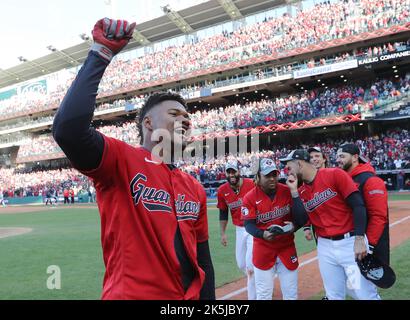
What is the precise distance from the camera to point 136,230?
79.4 inches

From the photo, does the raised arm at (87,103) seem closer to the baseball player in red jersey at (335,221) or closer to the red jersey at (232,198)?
the baseball player in red jersey at (335,221)

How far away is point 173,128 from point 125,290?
2.85 feet

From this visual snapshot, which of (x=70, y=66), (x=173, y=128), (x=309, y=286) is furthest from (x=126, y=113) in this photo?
(x=173, y=128)

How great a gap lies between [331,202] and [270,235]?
0.79 m

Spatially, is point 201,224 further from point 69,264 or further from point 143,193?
point 69,264

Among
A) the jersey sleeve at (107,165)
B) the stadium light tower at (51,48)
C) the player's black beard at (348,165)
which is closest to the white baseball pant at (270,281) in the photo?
the player's black beard at (348,165)

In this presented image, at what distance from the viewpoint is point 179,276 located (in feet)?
6.89

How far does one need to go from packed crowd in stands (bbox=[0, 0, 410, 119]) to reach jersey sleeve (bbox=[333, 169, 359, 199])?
28.7 m

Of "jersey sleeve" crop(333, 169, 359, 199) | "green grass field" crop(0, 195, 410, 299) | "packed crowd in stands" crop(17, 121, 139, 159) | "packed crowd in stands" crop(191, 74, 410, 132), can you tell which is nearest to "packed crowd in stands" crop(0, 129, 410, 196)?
"packed crowd in stands" crop(191, 74, 410, 132)

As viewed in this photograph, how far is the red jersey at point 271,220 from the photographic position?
16.1ft

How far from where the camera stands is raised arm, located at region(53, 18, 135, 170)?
1.60m

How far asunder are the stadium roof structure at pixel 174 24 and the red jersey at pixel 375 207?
120ft

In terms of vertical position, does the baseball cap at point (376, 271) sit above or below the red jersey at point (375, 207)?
below

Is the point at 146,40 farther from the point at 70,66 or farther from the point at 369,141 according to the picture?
the point at 369,141
